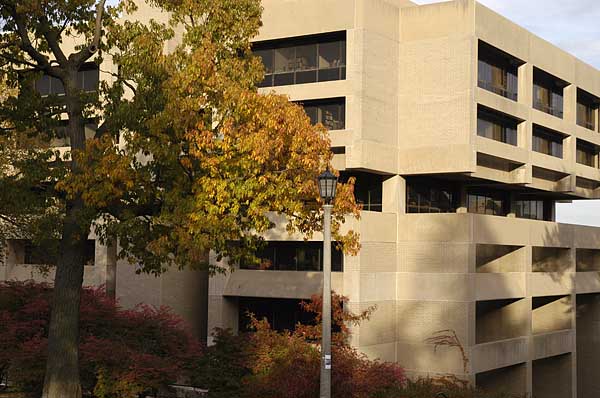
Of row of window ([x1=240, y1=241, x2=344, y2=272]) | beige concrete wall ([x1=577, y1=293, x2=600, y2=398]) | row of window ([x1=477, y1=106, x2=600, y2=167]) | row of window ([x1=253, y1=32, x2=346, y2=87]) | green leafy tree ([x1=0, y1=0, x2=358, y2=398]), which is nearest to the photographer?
green leafy tree ([x1=0, y1=0, x2=358, y2=398])

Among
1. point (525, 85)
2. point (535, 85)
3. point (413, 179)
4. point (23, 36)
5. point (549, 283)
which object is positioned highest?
point (535, 85)

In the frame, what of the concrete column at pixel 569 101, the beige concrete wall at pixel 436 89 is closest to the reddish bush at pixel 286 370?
the beige concrete wall at pixel 436 89

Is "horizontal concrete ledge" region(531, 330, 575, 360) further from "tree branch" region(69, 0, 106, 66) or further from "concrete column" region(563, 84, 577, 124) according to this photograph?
"tree branch" region(69, 0, 106, 66)

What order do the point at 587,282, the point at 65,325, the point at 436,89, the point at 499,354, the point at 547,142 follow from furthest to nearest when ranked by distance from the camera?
the point at 587,282, the point at 547,142, the point at 499,354, the point at 436,89, the point at 65,325

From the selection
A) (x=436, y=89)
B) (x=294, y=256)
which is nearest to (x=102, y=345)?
(x=294, y=256)

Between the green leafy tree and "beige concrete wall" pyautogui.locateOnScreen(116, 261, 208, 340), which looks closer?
the green leafy tree

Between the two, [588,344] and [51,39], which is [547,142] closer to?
[588,344]

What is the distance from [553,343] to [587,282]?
21.1 feet

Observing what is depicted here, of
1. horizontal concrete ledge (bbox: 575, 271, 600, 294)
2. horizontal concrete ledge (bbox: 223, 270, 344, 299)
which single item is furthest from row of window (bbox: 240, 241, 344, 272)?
horizontal concrete ledge (bbox: 575, 271, 600, 294)

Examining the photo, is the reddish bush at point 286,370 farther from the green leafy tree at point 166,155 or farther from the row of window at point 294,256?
the row of window at point 294,256

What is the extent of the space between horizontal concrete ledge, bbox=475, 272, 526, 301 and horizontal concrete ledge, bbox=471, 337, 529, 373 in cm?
229

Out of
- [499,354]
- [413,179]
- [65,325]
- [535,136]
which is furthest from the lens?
Answer: [535,136]

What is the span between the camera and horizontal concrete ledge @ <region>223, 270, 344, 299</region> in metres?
40.6

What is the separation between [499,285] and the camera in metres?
44.2
